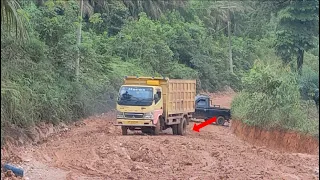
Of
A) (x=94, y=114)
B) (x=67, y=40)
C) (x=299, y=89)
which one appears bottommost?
(x=94, y=114)

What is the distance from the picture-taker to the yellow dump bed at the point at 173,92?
23.3m

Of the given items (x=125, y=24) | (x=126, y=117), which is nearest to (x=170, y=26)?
(x=125, y=24)

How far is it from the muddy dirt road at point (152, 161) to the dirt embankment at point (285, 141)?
3.14m

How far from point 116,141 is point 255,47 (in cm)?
3770

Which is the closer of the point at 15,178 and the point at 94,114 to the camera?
the point at 15,178

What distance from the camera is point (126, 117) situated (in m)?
22.2

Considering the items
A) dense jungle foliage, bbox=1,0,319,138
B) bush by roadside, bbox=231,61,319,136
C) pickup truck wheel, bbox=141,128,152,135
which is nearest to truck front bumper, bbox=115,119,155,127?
pickup truck wheel, bbox=141,128,152,135

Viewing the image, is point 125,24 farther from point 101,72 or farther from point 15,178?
point 15,178

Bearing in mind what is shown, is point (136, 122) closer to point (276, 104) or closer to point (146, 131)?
point (146, 131)

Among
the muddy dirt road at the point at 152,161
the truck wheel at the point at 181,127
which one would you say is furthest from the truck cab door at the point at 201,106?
the muddy dirt road at the point at 152,161

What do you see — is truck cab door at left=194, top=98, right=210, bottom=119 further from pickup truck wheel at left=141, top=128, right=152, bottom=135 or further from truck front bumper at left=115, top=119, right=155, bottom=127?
truck front bumper at left=115, top=119, right=155, bottom=127

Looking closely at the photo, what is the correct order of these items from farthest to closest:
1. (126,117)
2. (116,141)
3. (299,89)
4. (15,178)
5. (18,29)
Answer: (299,89) → (126,117) → (116,141) → (15,178) → (18,29)

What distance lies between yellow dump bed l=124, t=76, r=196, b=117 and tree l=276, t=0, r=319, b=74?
20.0 feet

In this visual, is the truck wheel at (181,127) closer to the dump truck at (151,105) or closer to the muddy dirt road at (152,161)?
the dump truck at (151,105)
